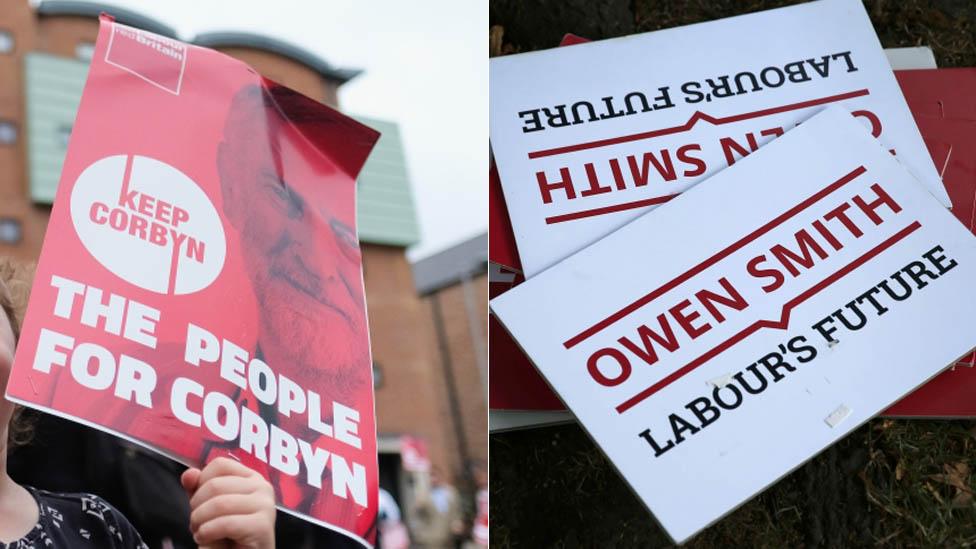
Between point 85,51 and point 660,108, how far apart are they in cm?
162

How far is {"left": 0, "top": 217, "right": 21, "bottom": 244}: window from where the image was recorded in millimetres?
1047

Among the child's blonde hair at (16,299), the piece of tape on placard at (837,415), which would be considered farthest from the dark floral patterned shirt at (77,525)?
the piece of tape on placard at (837,415)

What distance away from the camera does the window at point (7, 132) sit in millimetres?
1047

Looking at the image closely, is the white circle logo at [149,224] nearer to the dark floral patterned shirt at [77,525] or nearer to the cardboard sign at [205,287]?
the cardboard sign at [205,287]

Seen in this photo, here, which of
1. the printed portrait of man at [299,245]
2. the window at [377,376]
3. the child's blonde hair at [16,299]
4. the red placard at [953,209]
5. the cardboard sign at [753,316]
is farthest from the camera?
the red placard at [953,209]

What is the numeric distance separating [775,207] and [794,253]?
4.9 inches

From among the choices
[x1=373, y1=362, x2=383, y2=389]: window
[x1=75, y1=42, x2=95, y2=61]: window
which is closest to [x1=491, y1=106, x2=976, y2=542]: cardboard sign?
[x1=373, y1=362, x2=383, y2=389]: window

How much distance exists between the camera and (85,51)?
1.13 m

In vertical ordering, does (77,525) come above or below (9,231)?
below

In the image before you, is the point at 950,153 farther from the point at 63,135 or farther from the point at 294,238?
the point at 63,135

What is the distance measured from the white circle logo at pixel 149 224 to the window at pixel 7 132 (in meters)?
0.07

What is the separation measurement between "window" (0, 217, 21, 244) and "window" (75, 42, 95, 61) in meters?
0.19

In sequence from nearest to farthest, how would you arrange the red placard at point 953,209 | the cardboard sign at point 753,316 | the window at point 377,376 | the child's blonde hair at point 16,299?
the child's blonde hair at point 16,299 < the window at point 377,376 < the cardboard sign at point 753,316 < the red placard at point 953,209

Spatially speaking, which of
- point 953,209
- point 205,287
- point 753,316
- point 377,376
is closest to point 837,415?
point 753,316
